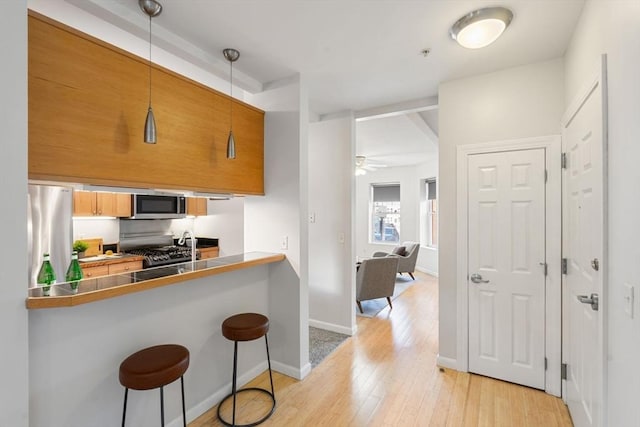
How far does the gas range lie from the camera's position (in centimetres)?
431

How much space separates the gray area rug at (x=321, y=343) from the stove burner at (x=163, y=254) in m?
2.36

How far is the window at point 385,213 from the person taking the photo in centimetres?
823

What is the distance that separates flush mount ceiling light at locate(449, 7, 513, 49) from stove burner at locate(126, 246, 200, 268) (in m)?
4.39

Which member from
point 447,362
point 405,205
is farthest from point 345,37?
point 405,205

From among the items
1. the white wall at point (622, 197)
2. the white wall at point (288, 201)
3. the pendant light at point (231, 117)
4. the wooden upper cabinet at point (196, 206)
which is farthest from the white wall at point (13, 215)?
the wooden upper cabinet at point (196, 206)

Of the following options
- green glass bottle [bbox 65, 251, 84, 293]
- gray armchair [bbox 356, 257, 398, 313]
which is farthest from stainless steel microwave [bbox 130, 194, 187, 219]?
gray armchair [bbox 356, 257, 398, 313]

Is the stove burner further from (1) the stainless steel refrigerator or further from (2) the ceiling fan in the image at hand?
(2) the ceiling fan

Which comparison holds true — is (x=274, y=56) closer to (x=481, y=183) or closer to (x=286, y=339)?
(x=481, y=183)

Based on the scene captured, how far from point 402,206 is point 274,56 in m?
6.19

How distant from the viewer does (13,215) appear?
1.24 m

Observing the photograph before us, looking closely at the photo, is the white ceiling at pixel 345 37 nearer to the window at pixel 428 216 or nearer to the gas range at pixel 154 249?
the gas range at pixel 154 249

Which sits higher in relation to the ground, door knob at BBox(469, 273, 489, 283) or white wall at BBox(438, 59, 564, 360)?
white wall at BBox(438, 59, 564, 360)

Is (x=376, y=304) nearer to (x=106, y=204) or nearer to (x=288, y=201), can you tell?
(x=288, y=201)

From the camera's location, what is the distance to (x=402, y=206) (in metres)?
7.95
